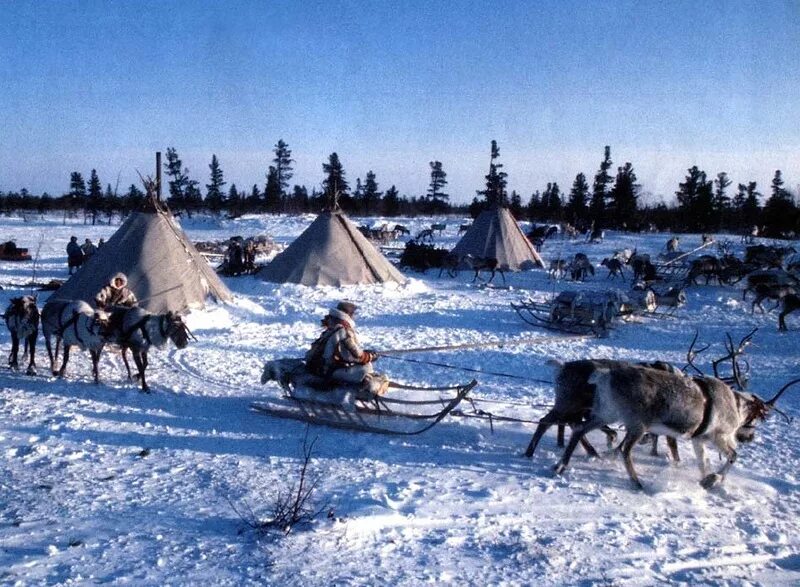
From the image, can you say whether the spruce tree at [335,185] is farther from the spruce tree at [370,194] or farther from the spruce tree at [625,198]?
the spruce tree at [625,198]

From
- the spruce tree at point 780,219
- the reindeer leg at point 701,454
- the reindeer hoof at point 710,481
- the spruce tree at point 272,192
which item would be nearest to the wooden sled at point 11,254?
the reindeer leg at point 701,454

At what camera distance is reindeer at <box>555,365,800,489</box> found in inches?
191

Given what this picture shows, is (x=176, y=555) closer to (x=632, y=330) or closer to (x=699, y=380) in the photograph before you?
(x=699, y=380)

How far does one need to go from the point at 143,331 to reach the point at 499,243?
16.5 meters

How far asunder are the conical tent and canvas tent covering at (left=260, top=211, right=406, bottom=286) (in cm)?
539

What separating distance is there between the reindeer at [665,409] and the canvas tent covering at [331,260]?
Result: 1196 centimetres

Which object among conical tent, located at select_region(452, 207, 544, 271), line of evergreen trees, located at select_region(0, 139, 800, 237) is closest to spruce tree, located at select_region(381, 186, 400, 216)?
line of evergreen trees, located at select_region(0, 139, 800, 237)

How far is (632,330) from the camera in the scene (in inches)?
484

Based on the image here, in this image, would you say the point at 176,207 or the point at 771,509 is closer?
the point at 771,509

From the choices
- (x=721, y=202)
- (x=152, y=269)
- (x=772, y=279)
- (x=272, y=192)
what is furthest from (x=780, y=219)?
(x=272, y=192)

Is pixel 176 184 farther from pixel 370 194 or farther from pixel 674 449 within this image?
pixel 674 449

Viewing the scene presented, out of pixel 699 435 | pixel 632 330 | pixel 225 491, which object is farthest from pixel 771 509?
pixel 632 330

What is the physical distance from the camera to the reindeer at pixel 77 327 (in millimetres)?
7602

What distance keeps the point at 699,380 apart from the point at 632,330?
24.6 ft
